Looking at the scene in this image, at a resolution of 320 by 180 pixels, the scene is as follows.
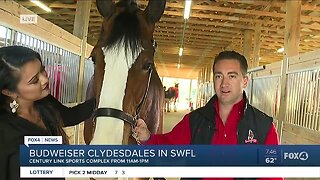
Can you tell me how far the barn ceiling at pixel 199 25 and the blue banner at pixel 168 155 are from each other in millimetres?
216

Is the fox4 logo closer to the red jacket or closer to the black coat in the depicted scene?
the red jacket

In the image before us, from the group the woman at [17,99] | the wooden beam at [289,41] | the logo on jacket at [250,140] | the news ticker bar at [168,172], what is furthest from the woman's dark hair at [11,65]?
the wooden beam at [289,41]

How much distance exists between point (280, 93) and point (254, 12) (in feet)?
1.03

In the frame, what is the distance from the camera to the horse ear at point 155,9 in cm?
55

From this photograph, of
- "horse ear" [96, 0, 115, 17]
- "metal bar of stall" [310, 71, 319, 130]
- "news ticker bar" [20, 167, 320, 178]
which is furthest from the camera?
"metal bar of stall" [310, 71, 319, 130]

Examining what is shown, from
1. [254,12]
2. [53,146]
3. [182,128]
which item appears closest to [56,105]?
[53,146]

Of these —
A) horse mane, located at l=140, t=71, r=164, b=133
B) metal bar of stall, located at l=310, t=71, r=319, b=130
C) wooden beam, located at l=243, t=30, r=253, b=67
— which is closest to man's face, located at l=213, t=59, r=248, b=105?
wooden beam, located at l=243, t=30, r=253, b=67

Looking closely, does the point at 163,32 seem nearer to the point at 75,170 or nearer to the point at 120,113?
the point at 120,113

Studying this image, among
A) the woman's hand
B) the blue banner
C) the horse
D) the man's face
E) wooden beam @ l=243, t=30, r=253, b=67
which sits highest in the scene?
wooden beam @ l=243, t=30, r=253, b=67

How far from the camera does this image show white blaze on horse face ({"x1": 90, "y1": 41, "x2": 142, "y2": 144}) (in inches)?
20.2

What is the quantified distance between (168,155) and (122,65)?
0.19 metres

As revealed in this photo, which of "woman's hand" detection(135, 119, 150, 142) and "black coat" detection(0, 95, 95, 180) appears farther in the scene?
"woman's hand" detection(135, 119, 150, 142)

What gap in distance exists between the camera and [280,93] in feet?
2.81

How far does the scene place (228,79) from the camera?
1.70ft
